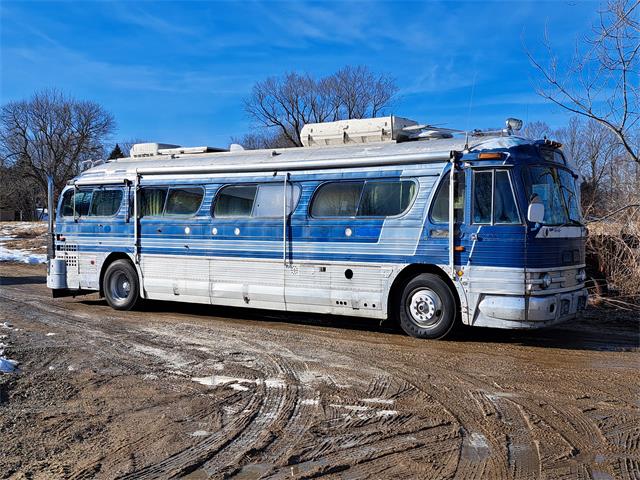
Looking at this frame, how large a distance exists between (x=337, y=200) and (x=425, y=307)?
2.12 metres

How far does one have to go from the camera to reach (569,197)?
8.72 meters

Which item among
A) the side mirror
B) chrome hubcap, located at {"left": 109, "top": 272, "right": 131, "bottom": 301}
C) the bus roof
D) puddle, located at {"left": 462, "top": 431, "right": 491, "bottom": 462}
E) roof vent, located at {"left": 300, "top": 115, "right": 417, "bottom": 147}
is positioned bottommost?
puddle, located at {"left": 462, "top": 431, "right": 491, "bottom": 462}

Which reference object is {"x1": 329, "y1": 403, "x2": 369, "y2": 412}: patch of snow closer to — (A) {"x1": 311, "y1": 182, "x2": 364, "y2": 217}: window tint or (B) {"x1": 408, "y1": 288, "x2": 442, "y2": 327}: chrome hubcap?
(B) {"x1": 408, "y1": 288, "x2": 442, "y2": 327}: chrome hubcap

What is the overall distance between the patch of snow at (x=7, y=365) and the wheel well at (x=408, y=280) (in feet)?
16.1

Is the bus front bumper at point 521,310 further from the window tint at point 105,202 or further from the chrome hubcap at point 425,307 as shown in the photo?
the window tint at point 105,202

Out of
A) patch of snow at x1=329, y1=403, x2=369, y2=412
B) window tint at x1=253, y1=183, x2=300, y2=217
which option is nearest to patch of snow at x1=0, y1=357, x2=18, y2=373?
patch of snow at x1=329, y1=403, x2=369, y2=412

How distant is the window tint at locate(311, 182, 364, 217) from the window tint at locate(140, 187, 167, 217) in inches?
130

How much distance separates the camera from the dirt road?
439 cm

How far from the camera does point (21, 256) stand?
2425 cm

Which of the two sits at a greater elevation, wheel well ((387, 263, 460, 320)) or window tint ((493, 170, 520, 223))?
window tint ((493, 170, 520, 223))

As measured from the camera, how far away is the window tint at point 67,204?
1254cm

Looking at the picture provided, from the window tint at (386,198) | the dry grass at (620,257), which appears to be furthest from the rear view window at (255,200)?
the dry grass at (620,257)

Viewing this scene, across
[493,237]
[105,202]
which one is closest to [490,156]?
[493,237]

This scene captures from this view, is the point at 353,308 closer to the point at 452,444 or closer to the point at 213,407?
the point at 213,407
